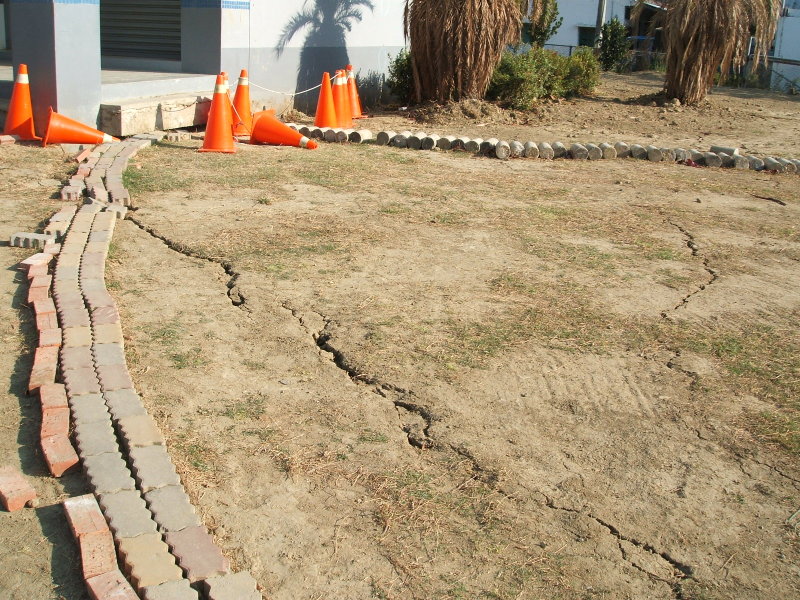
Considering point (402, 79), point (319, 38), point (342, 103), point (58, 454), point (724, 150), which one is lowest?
point (58, 454)

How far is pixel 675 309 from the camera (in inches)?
203

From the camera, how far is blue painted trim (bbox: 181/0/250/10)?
37.3 ft

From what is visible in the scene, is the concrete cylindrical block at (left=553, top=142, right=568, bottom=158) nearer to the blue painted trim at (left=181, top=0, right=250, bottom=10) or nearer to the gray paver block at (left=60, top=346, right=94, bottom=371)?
the blue painted trim at (left=181, top=0, right=250, bottom=10)

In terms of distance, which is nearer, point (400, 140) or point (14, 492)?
point (14, 492)

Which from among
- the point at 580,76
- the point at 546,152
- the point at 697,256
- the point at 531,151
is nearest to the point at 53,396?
the point at 697,256

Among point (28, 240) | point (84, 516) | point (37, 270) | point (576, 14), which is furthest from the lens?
point (576, 14)

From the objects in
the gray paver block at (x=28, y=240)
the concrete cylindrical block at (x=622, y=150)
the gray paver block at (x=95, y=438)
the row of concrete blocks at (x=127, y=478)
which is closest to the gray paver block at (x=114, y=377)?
the row of concrete blocks at (x=127, y=478)

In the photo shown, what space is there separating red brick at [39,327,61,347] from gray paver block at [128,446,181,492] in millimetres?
1119

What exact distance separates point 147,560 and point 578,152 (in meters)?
8.44

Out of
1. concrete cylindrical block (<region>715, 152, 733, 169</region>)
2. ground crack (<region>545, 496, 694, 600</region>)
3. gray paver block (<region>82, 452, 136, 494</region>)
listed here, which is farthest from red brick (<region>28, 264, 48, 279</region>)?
concrete cylindrical block (<region>715, 152, 733, 169</region>)

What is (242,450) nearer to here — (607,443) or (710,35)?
(607,443)

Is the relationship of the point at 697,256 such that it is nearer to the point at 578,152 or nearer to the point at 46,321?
the point at 578,152

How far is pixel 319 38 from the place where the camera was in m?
13.5

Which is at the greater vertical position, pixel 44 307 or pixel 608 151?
pixel 608 151
